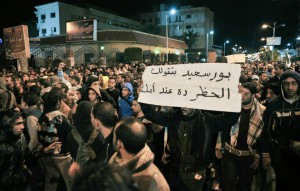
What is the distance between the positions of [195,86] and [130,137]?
1210mm

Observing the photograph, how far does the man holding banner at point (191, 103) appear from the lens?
10.5ft

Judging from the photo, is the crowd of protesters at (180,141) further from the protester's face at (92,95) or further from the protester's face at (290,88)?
the protester's face at (92,95)

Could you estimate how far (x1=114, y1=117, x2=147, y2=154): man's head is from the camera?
8.31 ft

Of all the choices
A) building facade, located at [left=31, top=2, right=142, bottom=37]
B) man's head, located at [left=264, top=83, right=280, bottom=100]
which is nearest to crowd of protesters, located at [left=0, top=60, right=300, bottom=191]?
man's head, located at [left=264, top=83, right=280, bottom=100]

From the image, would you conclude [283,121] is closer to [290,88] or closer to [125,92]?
[290,88]

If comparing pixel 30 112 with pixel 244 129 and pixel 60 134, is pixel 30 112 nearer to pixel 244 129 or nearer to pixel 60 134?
pixel 60 134

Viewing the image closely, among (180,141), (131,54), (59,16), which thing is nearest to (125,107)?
(180,141)

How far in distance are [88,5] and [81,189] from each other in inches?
2428

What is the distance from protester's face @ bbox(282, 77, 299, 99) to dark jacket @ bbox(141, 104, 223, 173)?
1.25 metres

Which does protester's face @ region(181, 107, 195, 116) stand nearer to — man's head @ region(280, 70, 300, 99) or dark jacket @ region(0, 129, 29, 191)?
man's head @ region(280, 70, 300, 99)

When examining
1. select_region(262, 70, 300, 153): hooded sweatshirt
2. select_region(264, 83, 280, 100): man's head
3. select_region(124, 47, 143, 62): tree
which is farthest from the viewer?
select_region(124, 47, 143, 62): tree

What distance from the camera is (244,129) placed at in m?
4.39

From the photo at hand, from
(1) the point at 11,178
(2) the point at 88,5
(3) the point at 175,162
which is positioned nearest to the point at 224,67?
(3) the point at 175,162

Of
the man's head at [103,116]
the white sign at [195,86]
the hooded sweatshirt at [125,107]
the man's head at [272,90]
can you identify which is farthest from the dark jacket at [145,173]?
the man's head at [272,90]
